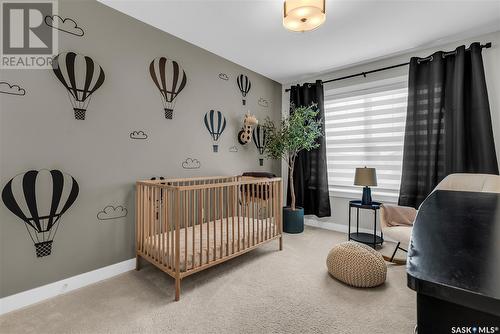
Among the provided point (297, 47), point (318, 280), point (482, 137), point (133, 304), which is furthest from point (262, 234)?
point (482, 137)

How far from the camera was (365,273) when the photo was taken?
6.15ft

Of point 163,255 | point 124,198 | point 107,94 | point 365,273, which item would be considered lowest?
point 365,273

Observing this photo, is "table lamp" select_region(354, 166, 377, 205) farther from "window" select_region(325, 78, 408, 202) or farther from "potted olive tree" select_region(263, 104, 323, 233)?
"potted olive tree" select_region(263, 104, 323, 233)

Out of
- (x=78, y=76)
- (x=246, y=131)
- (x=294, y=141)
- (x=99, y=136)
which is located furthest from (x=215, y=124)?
(x=78, y=76)

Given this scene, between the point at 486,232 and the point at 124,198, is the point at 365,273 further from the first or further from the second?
the point at 124,198

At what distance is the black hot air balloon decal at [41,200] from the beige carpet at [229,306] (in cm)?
50

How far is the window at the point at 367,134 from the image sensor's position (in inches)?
120

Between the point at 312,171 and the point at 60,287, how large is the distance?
10.2 ft

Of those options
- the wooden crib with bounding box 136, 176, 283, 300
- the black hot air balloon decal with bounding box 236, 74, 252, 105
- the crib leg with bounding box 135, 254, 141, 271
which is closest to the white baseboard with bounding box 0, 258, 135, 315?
the crib leg with bounding box 135, 254, 141, 271

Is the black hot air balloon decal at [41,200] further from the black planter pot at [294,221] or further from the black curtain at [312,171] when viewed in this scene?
the black curtain at [312,171]

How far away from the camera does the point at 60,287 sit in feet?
5.96

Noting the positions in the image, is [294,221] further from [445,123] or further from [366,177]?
[445,123]

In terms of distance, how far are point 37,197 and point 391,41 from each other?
361cm

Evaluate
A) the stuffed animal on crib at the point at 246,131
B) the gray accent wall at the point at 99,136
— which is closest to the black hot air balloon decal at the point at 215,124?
the gray accent wall at the point at 99,136
